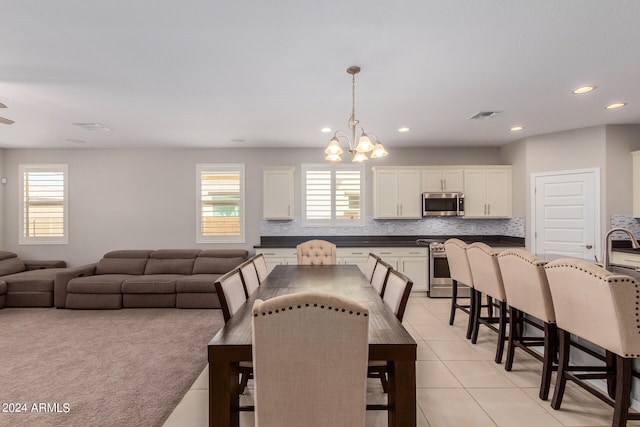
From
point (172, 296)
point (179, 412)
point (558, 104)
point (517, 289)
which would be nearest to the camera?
point (179, 412)

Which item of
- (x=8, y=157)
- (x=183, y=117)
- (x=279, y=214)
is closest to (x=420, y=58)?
(x=183, y=117)

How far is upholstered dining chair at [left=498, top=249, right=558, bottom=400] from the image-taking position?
7.52 feet

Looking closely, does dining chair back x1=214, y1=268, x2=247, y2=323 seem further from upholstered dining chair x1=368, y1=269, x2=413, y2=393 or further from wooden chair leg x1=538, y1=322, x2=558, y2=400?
wooden chair leg x1=538, y1=322, x2=558, y2=400

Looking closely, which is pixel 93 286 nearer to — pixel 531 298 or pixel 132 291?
pixel 132 291

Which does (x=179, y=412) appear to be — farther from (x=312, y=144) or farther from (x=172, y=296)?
(x=312, y=144)

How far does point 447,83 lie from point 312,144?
286 cm

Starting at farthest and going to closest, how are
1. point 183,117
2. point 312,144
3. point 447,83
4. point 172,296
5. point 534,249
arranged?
point 312,144
point 534,249
point 172,296
point 183,117
point 447,83

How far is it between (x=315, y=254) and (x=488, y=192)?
3.47 m

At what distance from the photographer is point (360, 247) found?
5195 mm

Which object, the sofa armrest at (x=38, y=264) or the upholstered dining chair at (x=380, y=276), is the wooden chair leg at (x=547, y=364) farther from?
the sofa armrest at (x=38, y=264)

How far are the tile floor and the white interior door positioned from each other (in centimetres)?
248

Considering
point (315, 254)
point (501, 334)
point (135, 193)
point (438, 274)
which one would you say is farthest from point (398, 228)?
point (135, 193)

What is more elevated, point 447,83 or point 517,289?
point 447,83

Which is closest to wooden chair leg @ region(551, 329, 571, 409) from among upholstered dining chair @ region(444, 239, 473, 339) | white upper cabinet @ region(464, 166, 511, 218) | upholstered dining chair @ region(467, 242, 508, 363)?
upholstered dining chair @ region(467, 242, 508, 363)
